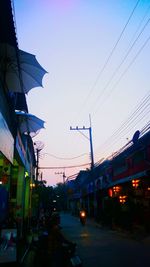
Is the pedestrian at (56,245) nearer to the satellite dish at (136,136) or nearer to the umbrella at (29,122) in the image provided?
the umbrella at (29,122)

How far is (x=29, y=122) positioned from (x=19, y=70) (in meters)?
4.76

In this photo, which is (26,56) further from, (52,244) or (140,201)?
(140,201)

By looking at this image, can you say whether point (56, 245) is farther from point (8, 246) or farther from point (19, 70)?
point (19, 70)

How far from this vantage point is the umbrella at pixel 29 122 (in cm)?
1436

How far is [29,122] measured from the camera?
49.4 ft

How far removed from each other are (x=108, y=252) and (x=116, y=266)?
10.6ft

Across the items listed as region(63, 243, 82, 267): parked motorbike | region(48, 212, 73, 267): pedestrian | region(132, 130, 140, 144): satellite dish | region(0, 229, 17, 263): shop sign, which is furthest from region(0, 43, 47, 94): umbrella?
region(132, 130, 140, 144): satellite dish

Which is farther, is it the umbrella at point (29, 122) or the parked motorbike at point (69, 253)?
the umbrella at point (29, 122)

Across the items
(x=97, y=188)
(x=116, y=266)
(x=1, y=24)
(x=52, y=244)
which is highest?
(x=1, y=24)

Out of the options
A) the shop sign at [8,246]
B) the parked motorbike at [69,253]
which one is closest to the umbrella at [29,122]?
the shop sign at [8,246]

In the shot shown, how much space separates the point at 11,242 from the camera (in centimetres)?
916

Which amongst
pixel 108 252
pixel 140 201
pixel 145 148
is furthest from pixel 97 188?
pixel 108 252

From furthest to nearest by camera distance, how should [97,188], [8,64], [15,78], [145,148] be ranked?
1. [97,188]
2. [145,148]
3. [15,78]
4. [8,64]

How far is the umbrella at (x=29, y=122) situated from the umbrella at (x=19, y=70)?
160 centimetres
